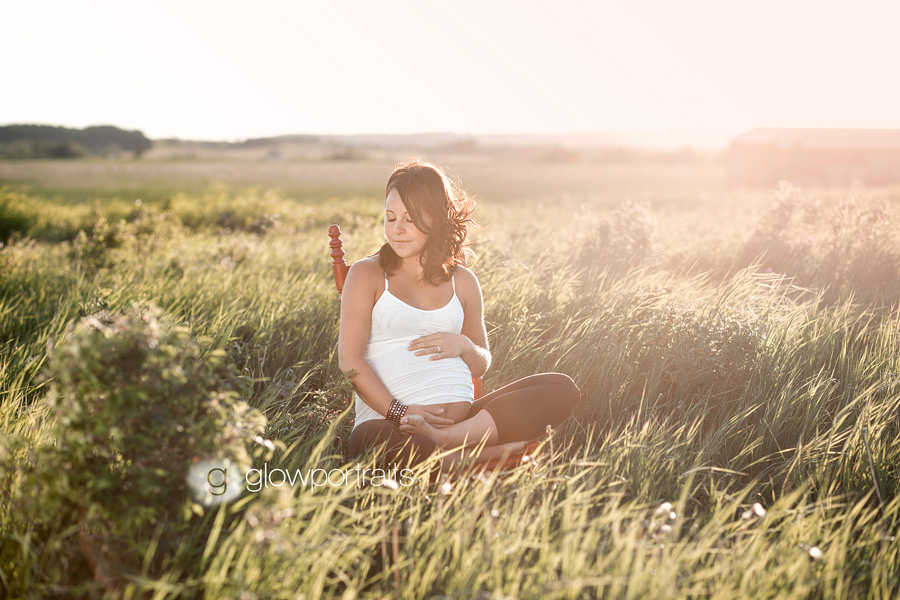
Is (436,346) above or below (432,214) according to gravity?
below

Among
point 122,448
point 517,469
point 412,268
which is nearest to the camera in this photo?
point 122,448

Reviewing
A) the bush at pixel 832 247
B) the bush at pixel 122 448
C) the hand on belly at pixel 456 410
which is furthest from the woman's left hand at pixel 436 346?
the bush at pixel 832 247

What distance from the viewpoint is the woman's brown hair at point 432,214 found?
3168 mm

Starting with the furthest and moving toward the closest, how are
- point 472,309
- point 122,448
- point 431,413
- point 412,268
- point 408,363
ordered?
1. point 472,309
2. point 412,268
3. point 408,363
4. point 431,413
5. point 122,448

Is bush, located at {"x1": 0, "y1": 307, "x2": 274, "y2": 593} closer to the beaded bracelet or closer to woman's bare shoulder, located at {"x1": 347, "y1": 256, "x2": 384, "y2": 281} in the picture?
the beaded bracelet

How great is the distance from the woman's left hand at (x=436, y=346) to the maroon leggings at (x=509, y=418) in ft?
1.16

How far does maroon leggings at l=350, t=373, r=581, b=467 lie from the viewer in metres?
2.82

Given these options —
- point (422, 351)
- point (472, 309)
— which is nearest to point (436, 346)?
point (422, 351)

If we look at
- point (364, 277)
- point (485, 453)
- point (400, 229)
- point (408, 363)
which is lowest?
point (485, 453)

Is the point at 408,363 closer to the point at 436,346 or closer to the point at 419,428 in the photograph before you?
the point at 436,346

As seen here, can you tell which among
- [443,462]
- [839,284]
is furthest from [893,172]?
[443,462]

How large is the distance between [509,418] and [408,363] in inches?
22.7

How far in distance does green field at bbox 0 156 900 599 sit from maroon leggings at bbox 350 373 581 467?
0.69 feet

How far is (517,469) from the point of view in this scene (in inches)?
98.5
